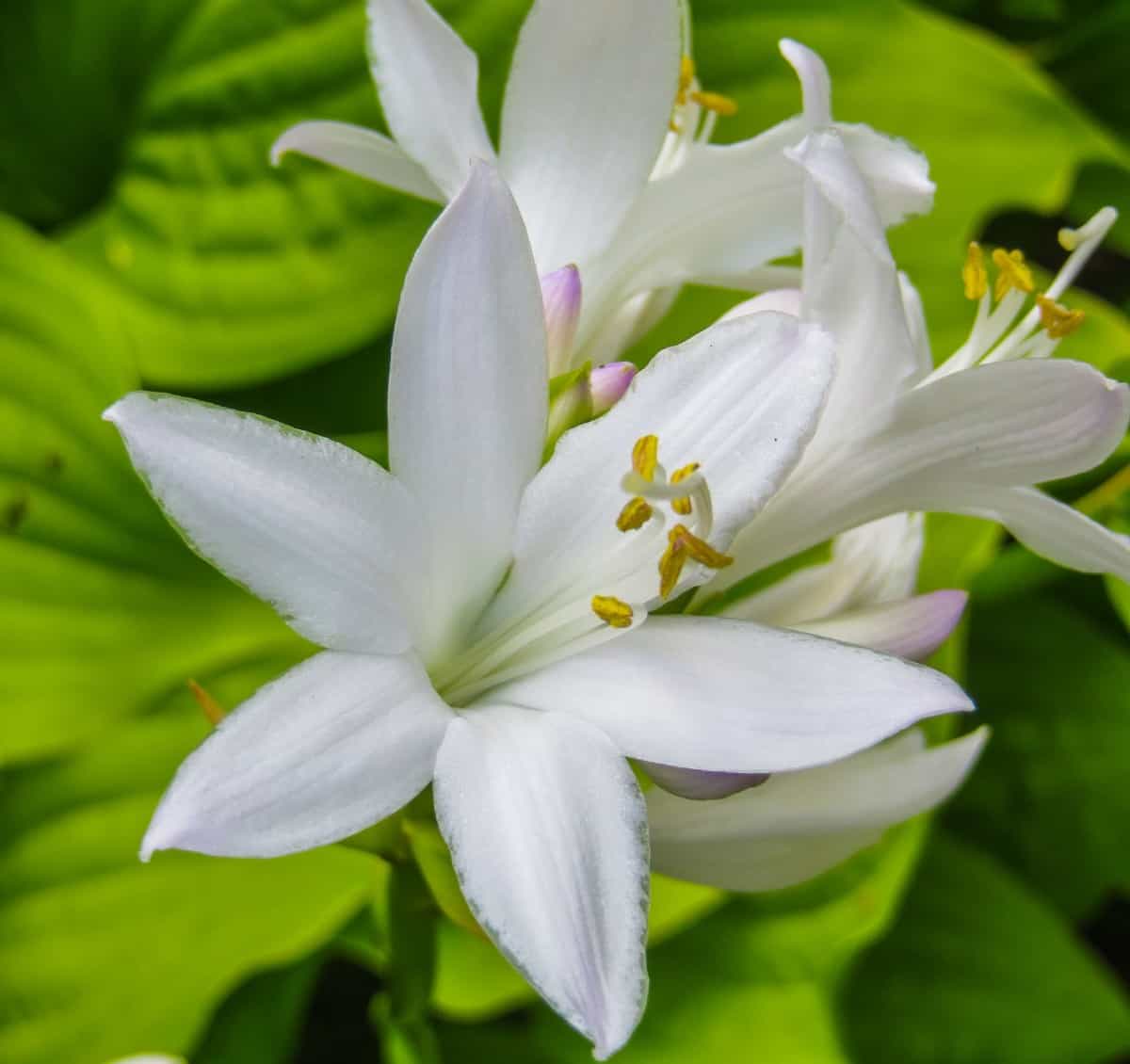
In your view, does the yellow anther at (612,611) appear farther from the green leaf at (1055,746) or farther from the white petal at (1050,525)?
the green leaf at (1055,746)

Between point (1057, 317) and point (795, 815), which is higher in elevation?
point (1057, 317)

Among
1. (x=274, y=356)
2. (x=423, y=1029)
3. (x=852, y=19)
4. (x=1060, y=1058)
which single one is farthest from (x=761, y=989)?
(x=852, y=19)

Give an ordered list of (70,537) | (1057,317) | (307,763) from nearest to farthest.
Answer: (307,763)
(1057,317)
(70,537)

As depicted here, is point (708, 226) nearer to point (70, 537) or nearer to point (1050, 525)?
point (1050, 525)

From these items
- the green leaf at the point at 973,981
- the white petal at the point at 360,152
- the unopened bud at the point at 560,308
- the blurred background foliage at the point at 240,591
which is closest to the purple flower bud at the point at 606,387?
the unopened bud at the point at 560,308

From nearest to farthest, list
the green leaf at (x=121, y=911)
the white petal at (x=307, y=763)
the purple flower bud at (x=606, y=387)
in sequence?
the white petal at (x=307, y=763), the purple flower bud at (x=606, y=387), the green leaf at (x=121, y=911)

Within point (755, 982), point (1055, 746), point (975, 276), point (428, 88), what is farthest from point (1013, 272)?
point (1055, 746)

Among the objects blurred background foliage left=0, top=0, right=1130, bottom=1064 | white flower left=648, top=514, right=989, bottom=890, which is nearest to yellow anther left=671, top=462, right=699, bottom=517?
white flower left=648, top=514, right=989, bottom=890
